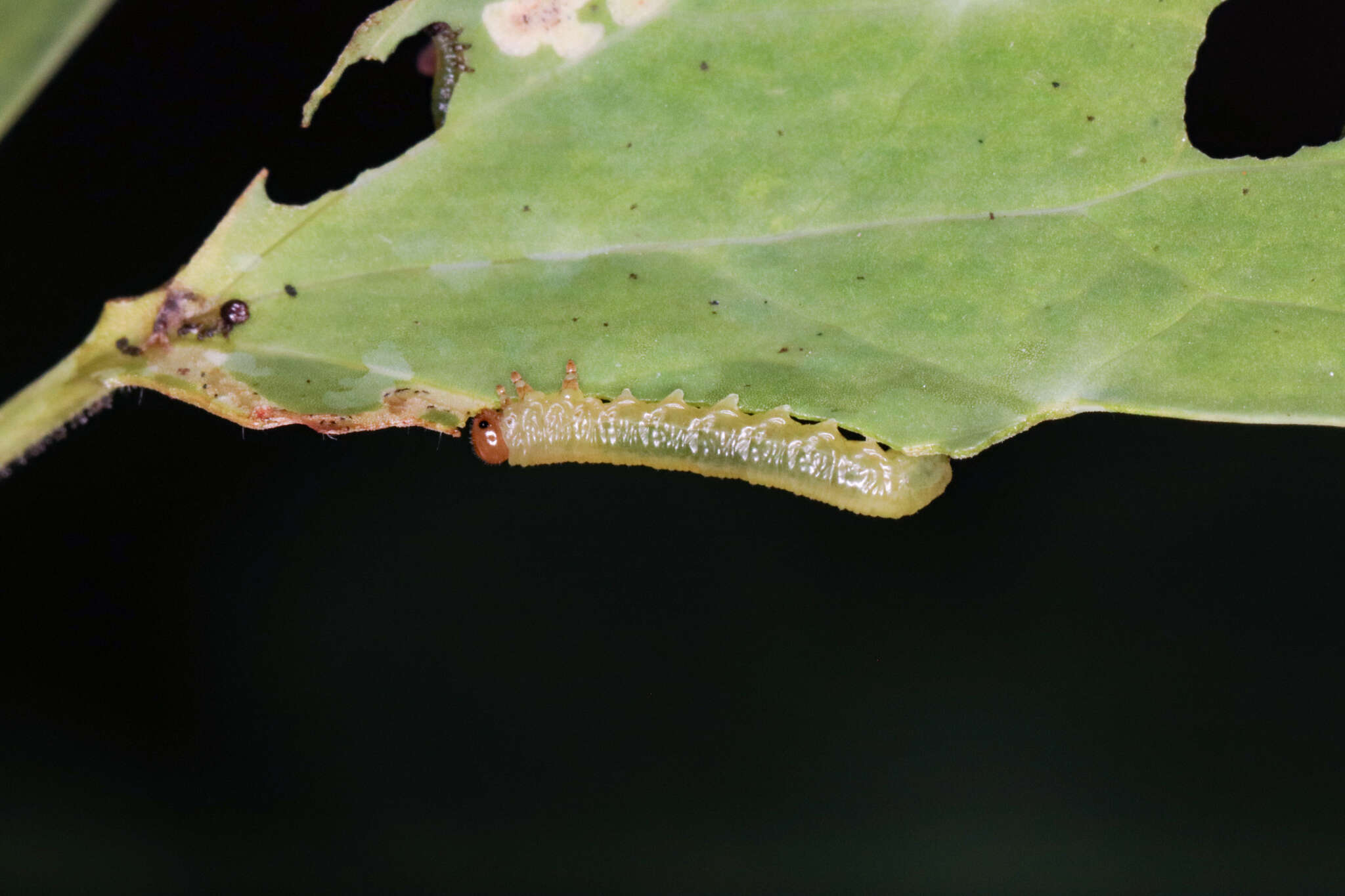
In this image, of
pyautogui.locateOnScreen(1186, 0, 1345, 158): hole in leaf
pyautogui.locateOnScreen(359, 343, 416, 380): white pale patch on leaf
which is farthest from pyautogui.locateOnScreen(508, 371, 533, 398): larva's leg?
pyautogui.locateOnScreen(1186, 0, 1345, 158): hole in leaf

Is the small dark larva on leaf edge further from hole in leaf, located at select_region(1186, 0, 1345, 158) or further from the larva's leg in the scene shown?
hole in leaf, located at select_region(1186, 0, 1345, 158)

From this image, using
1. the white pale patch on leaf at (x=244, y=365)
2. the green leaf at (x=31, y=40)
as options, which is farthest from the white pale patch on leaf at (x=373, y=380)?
the green leaf at (x=31, y=40)

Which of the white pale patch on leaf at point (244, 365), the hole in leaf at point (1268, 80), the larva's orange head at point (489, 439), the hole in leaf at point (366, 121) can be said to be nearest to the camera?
the white pale patch on leaf at point (244, 365)

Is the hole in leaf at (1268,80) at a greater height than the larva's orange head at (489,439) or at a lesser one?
greater

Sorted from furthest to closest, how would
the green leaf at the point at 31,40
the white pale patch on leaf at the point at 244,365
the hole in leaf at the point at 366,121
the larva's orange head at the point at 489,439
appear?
the larva's orange head at the point at 489,439, the hole in leaf at the point at 366,121, the white pale patch on leaf at the point at 244,365, the green leaf at the point at 31,40

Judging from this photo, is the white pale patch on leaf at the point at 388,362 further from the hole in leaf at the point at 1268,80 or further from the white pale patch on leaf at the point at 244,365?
the hole in leaf at the point at 1268,80

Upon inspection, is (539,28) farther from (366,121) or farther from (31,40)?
(31,40)

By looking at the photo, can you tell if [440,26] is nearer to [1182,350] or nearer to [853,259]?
[853,259]

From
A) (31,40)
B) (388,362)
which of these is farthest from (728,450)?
(31,40)
